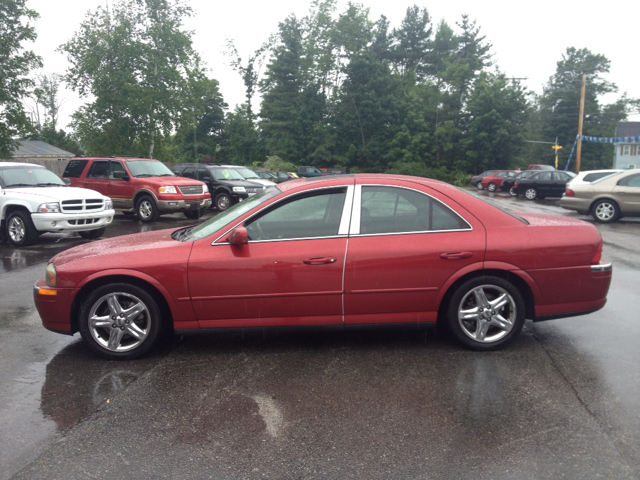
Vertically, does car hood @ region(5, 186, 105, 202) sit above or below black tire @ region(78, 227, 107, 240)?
above

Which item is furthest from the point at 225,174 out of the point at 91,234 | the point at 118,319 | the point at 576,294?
the point at 576,294

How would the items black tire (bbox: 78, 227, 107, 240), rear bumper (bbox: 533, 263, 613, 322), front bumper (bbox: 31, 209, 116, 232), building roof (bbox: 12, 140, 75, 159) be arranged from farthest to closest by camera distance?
1. building roof (bbox: 12, 140, 75, 159)
2. black tire (bbox: 78, 227, 107, 240)
3. front bumper (bbox: 31, 209, 116, 232)
4. rear bumper (bbox: 533, 263, 613, 322)

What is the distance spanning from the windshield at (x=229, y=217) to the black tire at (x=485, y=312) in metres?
1.87

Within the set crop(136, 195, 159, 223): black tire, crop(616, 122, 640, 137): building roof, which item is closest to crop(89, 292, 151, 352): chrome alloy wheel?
crop(136, 195, 159, 223): black tire

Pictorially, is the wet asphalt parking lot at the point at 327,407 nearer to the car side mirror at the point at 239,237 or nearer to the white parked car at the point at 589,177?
the car side mirror at the point at 239,237

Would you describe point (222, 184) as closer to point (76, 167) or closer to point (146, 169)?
point (146, 169)

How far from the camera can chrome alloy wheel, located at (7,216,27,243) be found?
1127cm

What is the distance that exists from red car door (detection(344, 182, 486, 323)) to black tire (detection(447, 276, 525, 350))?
177mm

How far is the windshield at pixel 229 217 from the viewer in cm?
470

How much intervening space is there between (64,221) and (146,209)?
189 inches

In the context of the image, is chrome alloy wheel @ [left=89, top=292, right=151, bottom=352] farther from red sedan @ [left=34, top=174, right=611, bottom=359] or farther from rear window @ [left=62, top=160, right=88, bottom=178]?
rear window @ [left=62, top=160, right=88, bottom=178]

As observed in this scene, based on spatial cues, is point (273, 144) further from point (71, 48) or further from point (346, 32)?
point (71, 48)

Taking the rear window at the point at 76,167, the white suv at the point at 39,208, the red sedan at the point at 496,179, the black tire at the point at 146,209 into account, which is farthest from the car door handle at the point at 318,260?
the red sedan at the point at 496,179

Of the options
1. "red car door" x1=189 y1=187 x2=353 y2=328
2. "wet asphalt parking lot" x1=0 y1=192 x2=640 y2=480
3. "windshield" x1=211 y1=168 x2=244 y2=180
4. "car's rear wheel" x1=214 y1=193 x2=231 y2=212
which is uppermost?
"windshield" x1=211 y1=168 x2=244 y2=180
